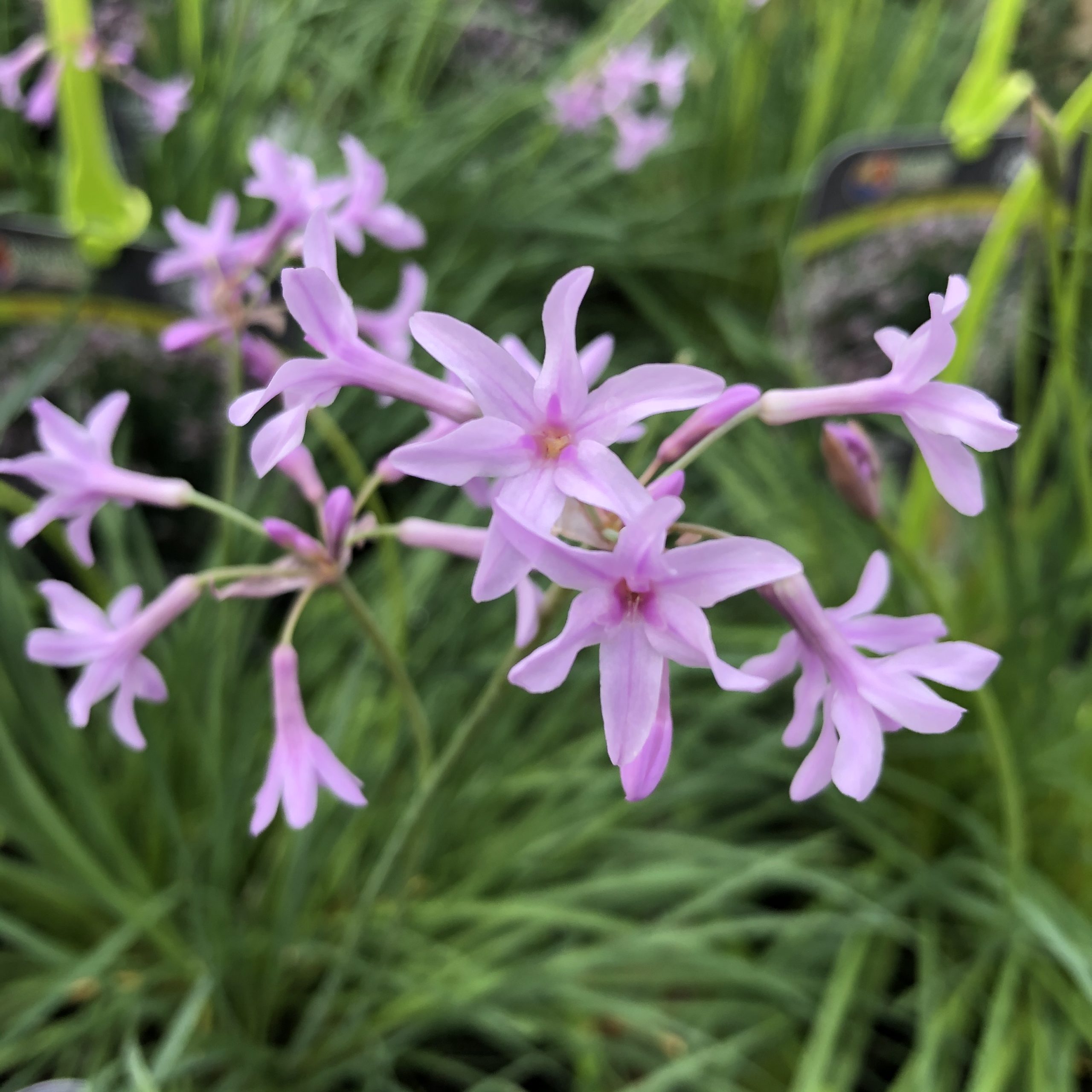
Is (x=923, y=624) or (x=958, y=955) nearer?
(x=923, y=624)

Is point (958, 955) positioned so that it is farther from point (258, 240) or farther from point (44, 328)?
point (44, 328)

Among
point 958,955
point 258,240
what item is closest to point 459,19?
point 258,240

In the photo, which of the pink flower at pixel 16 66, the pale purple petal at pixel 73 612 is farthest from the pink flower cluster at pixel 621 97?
the pale purple petal at pixel 73 612

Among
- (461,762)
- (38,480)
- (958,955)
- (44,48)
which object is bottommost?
(958,955)

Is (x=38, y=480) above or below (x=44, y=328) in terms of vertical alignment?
above

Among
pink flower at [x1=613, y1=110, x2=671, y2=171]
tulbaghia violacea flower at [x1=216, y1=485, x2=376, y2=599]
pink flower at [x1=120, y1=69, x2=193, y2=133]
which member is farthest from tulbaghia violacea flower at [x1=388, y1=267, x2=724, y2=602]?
pink flower at [x1=613, y1=110, x2=671, y2=171]

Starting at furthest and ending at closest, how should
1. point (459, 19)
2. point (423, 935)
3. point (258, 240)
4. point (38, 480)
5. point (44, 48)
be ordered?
point (459, 19), point (423, 935), point (44, 48), point (258, 240), point (38, 480)
